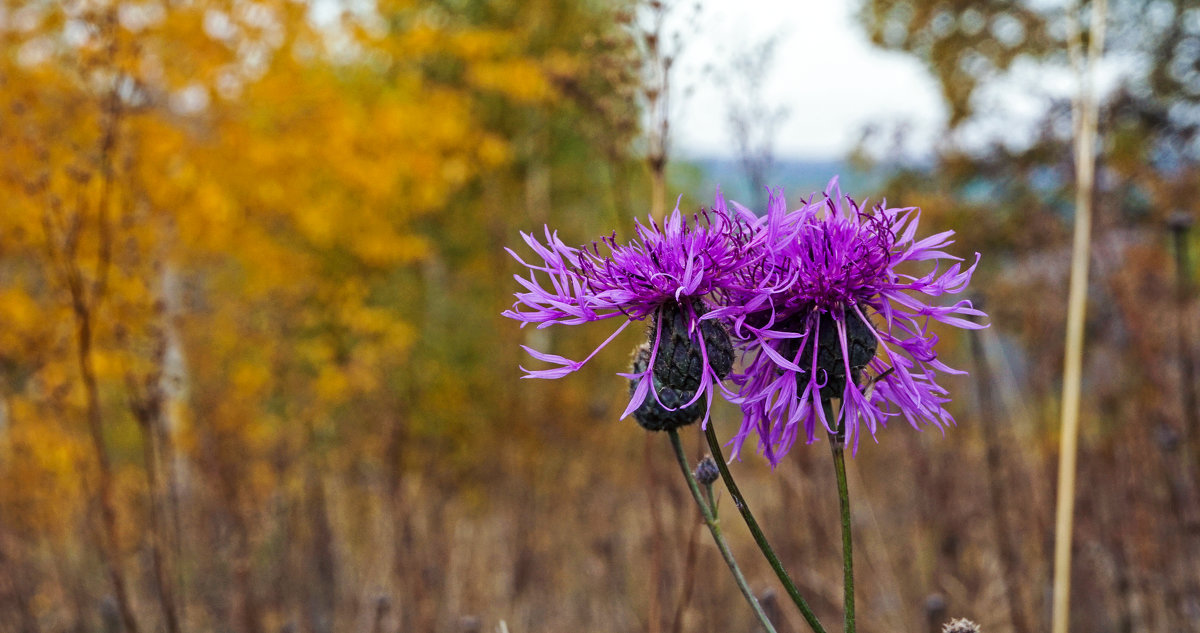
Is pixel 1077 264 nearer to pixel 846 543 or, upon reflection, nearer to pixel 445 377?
pixel 846 543

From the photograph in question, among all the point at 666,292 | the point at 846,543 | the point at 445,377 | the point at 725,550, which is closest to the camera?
the point at 846,543

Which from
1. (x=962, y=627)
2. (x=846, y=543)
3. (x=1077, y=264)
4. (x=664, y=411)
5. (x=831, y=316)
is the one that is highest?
(x=1077, y=264)

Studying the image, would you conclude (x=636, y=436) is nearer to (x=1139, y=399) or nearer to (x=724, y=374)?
(x=1139, y=399)

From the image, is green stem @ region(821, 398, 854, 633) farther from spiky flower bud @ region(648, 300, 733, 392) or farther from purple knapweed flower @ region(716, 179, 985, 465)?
spiky flower bud @ region(648, 300, 733, 392)

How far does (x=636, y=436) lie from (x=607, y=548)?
82.4 inches

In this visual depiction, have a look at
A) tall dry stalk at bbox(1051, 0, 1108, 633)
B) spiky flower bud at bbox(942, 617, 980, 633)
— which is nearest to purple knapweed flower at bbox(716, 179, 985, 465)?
spiky flower bud at bbox(942, 617, 980, 633)

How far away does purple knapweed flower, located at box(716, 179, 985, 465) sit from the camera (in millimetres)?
1111

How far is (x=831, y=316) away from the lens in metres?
1.14

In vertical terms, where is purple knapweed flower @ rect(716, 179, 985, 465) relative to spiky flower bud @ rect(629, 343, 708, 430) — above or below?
above

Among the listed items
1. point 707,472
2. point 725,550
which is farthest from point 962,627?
point 707,472

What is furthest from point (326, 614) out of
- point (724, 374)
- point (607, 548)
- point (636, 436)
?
point (724, 374)

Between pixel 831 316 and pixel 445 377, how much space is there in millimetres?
10991

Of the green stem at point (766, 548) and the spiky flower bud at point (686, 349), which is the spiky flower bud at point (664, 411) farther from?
the green stem at point (766, 548)

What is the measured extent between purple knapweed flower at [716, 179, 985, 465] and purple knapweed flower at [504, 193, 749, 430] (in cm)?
4
